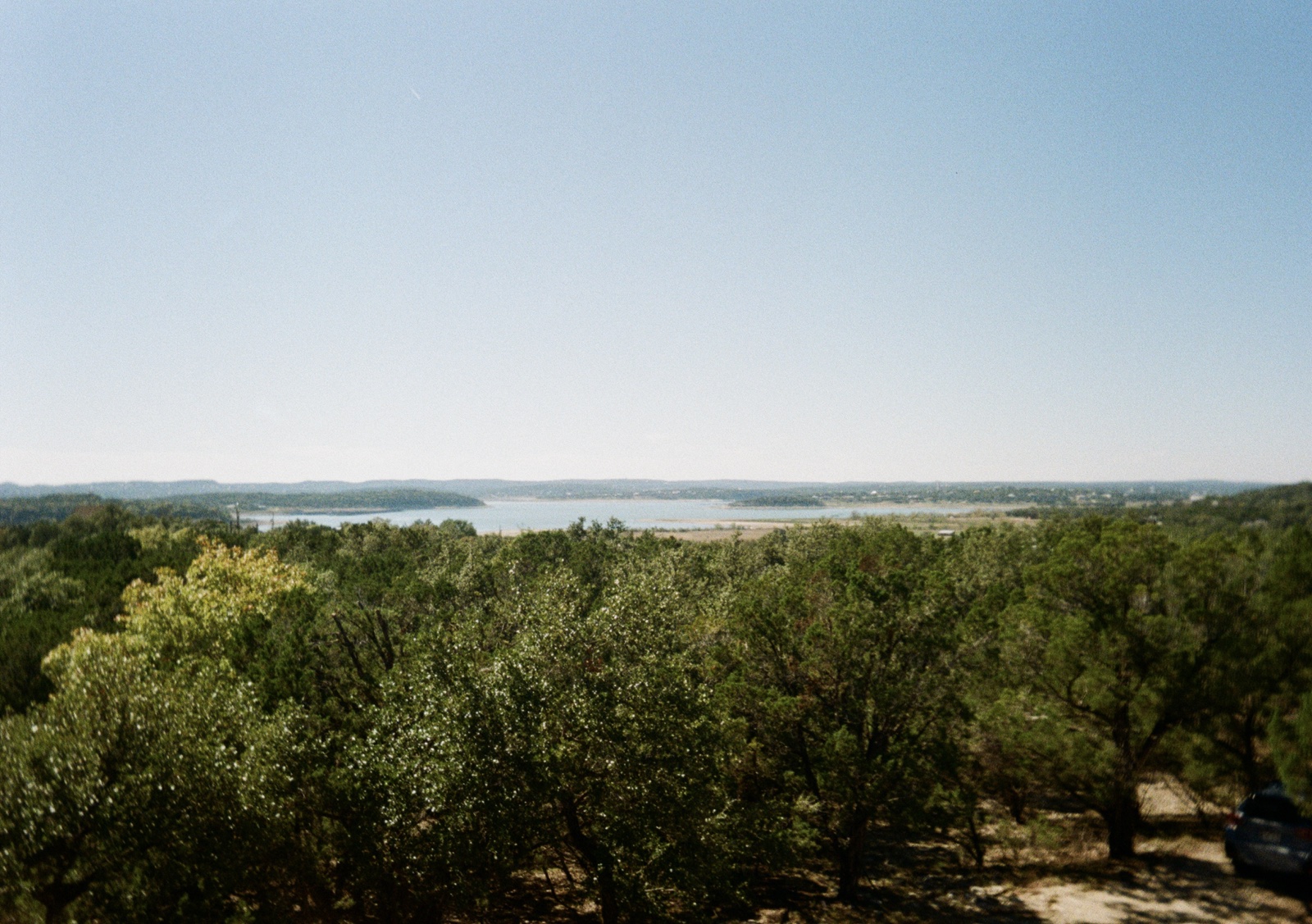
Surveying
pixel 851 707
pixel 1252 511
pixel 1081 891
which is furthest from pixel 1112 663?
pixel 1252 511

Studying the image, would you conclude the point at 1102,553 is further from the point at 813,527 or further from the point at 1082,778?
the point at 813,527

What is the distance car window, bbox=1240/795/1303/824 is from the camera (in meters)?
15.4

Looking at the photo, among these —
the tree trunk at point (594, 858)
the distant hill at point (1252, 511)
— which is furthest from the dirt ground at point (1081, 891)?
the distant hill at point (1252, 511)

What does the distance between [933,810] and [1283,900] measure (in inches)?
301

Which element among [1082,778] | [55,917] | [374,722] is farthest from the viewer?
[1082,778]

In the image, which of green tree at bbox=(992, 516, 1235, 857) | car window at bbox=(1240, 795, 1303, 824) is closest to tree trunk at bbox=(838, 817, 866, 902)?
green tree at bbox=(992, 516, 1235, 857)

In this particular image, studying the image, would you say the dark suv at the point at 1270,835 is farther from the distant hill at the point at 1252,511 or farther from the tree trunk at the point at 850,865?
the distant hill at the point at 1252,511

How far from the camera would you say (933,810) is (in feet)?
64.6

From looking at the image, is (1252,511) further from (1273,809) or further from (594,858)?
(594,858)

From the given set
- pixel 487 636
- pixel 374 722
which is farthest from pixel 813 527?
pixel 374 722

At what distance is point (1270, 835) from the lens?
1555cm

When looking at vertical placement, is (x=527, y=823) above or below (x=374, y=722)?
below

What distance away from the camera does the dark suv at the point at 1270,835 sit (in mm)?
15078

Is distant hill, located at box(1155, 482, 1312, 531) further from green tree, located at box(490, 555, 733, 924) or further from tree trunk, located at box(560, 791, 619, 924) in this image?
tree trunk, located at box(560, 791, 619, 924)
